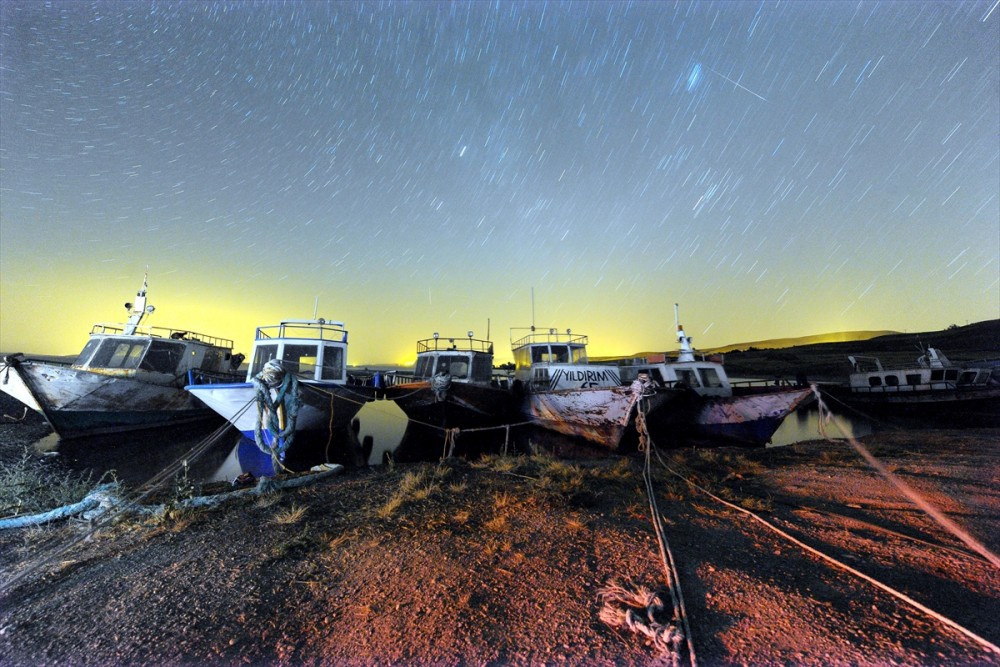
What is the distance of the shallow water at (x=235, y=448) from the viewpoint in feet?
38.5

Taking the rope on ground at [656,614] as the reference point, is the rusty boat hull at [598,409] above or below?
above

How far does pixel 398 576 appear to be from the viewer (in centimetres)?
387

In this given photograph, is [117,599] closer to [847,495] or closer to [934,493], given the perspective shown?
[847,495]

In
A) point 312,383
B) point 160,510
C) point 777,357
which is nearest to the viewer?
point 160,510

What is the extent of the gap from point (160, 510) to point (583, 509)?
6.51 meters

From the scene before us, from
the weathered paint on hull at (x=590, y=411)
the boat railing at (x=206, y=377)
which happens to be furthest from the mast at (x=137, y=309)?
the weathered paint on hull at (x=590, y=411)

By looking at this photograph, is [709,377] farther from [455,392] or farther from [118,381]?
[118,381]

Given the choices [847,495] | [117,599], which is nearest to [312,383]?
[117,599]

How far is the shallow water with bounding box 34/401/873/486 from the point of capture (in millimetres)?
11727

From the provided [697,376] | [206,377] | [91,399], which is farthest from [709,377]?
[91,399]

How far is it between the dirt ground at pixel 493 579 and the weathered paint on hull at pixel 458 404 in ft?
29.5

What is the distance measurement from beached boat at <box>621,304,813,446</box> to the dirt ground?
280 inches

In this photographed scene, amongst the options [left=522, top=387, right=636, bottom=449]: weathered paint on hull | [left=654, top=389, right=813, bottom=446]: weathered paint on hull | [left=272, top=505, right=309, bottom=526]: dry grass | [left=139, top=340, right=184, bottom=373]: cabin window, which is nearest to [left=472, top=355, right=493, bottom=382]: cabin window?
[left=522, top=387, right=636, bottom=449]: weathered paint on hull

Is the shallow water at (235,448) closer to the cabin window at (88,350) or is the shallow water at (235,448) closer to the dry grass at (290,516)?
the cabin window at (88,350)
